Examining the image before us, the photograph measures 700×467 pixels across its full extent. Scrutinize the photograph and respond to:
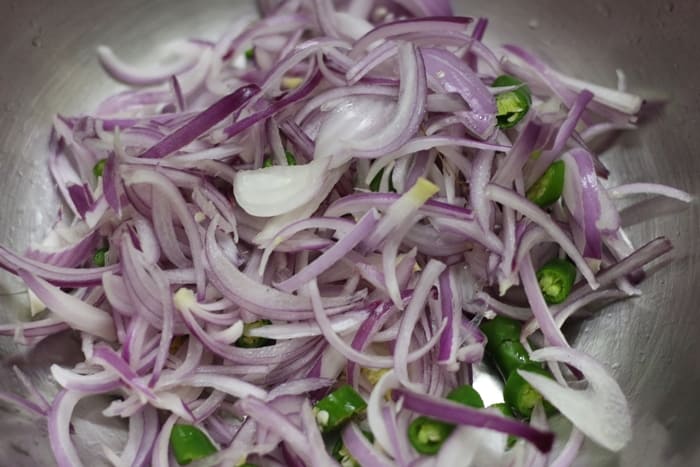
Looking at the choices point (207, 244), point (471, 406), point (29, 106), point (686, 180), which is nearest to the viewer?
point (471, 406)

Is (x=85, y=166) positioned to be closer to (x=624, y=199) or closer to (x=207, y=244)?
(x=207, y=244)

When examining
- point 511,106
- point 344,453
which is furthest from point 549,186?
point 344,453

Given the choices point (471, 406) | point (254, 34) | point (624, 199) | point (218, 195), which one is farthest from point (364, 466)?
point (254, 34)

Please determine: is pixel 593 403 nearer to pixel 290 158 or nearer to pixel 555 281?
pixel 555 281

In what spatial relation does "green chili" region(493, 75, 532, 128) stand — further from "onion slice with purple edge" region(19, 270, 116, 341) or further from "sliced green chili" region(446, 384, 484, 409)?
"onion slice with purple edge" region(19, 270, 116, 341)

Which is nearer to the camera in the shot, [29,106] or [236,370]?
[236,370]

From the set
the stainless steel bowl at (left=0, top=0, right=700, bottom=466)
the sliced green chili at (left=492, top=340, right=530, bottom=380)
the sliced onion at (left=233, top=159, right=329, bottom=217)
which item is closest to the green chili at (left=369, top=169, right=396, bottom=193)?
the sliced onion at (left=233, top=159, right=329, bottom=217)

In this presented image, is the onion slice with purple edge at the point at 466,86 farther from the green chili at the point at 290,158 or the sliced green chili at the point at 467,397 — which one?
the sliced green chili at the point at 467,397

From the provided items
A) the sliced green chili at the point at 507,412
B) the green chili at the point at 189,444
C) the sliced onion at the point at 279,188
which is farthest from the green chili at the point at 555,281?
the green chili at the point at 189,444
